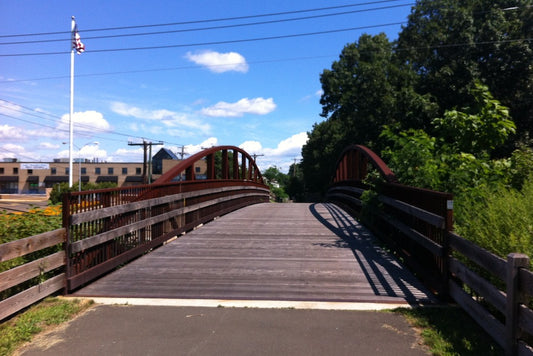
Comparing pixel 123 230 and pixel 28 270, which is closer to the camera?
pixel 28 270

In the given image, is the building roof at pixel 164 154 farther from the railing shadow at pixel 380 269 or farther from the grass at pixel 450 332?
the grass at pixel 450 332

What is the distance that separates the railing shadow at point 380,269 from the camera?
491cm

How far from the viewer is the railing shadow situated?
4910mm

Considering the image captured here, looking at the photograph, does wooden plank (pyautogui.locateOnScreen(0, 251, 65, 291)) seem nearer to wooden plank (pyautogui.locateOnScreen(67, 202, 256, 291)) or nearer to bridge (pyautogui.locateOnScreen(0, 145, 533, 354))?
bridge (pyautogui.locateOnScreen(0, 145, 533, 354))

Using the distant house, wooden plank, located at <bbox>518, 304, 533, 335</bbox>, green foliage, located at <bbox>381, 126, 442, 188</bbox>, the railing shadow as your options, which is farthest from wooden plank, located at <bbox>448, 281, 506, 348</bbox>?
the distant house

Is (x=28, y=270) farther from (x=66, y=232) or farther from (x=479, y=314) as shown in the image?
(x=479, y=314)

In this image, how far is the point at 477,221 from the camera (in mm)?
4609

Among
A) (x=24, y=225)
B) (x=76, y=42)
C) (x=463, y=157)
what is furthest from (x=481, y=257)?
(x=76, y=42)

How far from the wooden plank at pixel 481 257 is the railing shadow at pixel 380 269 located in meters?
0.80

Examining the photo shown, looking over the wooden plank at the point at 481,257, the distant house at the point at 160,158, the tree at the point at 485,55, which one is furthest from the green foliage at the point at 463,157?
the distant house at the point at 160,158

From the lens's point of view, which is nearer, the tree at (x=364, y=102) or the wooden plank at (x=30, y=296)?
the wooden plank at (x=30, y=296)

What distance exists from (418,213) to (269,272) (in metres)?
2.22

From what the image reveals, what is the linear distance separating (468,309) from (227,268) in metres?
3.41

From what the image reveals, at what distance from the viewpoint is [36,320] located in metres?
4.02
